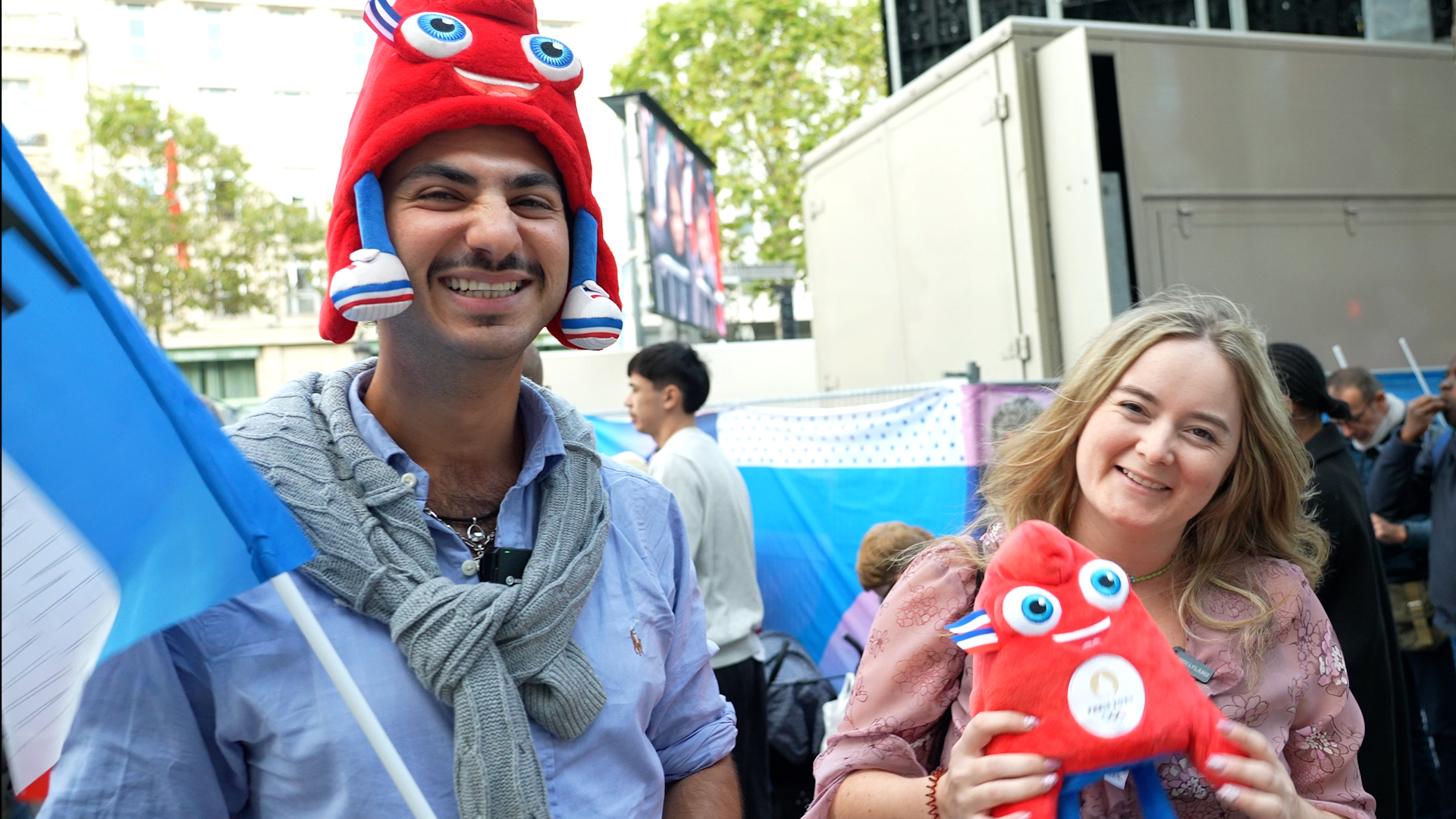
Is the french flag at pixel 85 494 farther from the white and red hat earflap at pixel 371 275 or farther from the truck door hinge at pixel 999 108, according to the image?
the truck door hinge at pixel 999 108

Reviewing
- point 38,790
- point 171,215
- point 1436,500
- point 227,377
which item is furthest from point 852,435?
point 227,377

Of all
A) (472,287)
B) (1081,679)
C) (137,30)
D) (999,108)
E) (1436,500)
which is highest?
(137,30)

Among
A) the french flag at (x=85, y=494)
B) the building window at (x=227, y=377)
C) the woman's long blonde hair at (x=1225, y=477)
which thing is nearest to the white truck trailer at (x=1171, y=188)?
the woman's long blonde hair at (x=1225, y=477)

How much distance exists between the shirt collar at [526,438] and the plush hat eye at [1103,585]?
825 millimetres

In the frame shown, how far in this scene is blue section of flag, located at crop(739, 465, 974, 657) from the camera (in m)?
5.06

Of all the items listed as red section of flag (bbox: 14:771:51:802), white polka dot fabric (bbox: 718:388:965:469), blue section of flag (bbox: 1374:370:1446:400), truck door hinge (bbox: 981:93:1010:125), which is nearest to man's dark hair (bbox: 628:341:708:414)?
white polka dot fabric (bbox: 718:388:965:469)

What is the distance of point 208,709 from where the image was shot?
1.38m

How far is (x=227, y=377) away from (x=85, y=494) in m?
36.4

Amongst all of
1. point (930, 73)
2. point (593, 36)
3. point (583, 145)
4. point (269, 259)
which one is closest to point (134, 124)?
point (269, 259)

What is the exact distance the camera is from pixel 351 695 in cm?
131

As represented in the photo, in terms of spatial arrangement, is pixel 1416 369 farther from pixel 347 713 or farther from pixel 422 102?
pixel 347 713

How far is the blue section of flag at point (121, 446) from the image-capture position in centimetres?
114

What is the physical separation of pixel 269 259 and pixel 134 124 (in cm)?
447

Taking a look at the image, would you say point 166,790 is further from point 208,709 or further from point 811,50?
point 811,50
